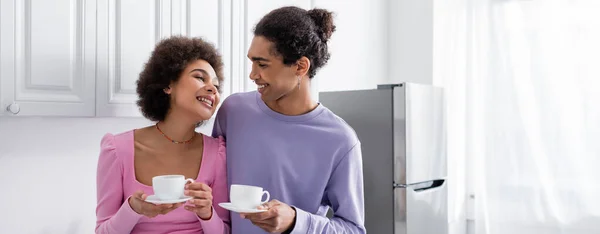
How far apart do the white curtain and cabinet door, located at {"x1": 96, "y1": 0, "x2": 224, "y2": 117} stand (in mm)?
1883

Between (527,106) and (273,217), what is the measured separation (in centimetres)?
209

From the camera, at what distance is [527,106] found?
296 cm

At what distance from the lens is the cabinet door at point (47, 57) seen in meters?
1.40

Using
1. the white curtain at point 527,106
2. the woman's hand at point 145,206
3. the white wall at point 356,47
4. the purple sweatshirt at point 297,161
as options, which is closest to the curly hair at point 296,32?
the purple sweatshirt at point 297,161

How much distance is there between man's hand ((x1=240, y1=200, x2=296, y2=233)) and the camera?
4.30 ft

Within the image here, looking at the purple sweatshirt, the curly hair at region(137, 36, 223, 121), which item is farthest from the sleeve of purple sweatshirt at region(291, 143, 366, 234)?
the curly hair at region(137, 36, 223, 121)

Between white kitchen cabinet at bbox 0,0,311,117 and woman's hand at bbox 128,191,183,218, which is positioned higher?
white kitchen cabinet at bbox 0,0,311,117

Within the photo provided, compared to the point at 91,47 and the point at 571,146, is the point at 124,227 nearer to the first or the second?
the point at 91,47

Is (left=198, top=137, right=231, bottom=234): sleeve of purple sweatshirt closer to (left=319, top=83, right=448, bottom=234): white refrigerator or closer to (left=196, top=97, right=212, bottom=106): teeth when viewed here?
(left=196, top=97, right=212, bottom=106): teeth

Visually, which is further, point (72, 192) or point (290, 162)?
point (72, 192)

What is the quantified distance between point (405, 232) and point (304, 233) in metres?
1.15

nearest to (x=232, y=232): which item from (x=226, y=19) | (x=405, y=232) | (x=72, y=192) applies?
(x=72, y=192)

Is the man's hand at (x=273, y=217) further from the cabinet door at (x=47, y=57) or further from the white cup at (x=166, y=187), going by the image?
the cabinet door at (x=47, y=57)

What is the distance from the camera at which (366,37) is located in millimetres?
3324
